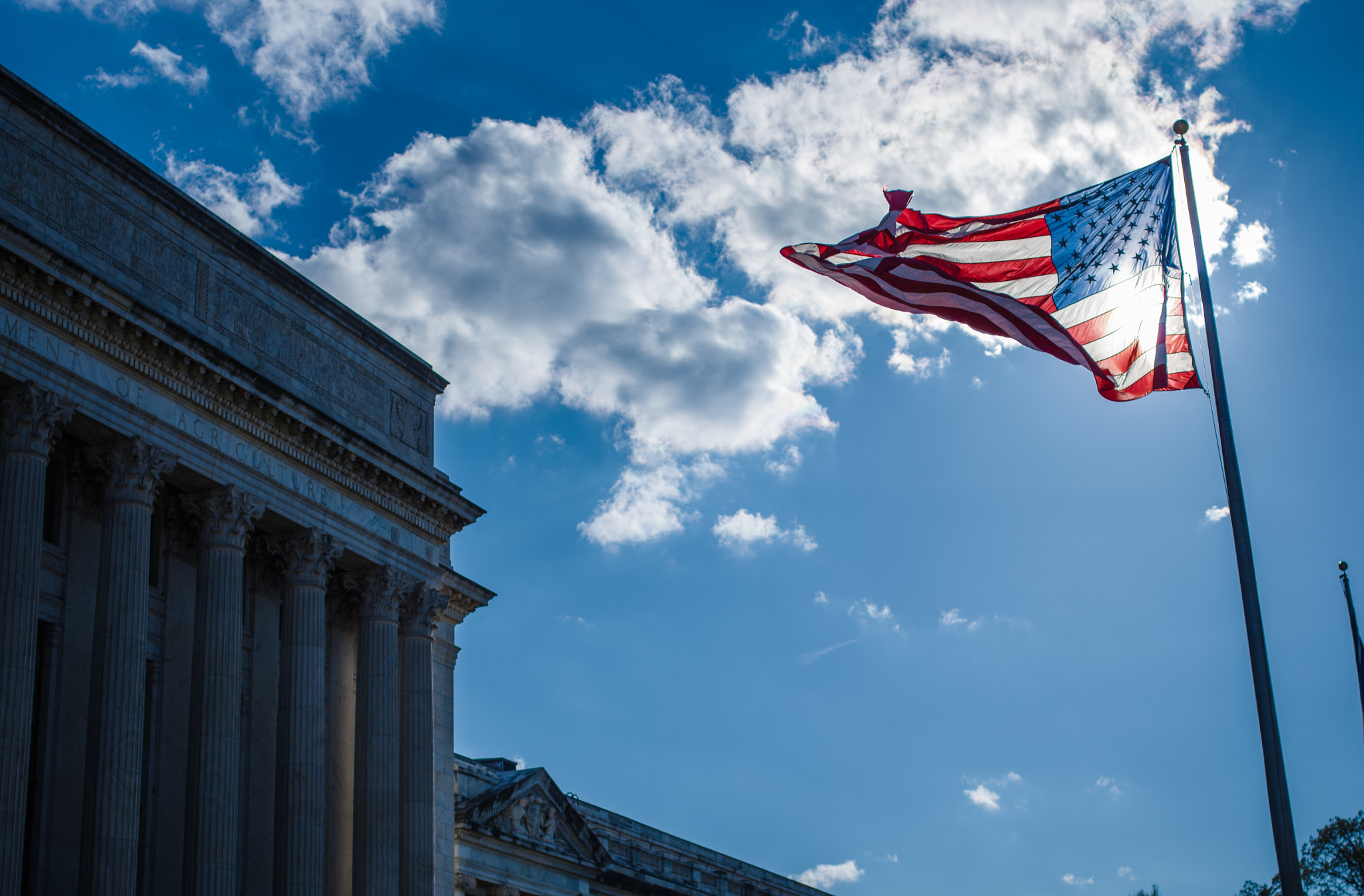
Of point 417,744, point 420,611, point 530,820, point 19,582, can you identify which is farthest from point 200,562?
point 530,820

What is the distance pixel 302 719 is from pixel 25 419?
393 inches

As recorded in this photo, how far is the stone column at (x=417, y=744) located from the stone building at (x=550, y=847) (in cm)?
587

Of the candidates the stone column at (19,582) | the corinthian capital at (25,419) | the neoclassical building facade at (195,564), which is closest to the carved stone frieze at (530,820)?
the neoclassical building facade at (195,564)

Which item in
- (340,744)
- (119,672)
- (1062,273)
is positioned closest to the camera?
(1062,273)

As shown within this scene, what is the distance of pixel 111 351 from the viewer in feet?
101

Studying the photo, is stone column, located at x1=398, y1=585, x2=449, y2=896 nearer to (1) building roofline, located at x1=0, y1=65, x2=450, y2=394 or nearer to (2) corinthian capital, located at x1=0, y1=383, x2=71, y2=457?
(1) building roofline, located at x1=0, y1=65, x2=450, y2=394

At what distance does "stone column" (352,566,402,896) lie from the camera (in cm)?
3569

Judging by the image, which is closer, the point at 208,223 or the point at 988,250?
the point at 988,250

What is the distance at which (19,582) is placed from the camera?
2798 cm

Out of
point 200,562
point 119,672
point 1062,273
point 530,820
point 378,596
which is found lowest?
point 119,672

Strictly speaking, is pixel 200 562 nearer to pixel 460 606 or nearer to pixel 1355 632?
pixel 460 606

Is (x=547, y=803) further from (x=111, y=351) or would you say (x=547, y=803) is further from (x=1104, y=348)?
(x=1104, y=348)

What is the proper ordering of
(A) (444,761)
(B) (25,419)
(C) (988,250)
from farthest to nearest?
(A) (444,761)
(B) (25,419)
(C) (988,250)

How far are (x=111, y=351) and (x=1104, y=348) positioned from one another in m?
20.4
